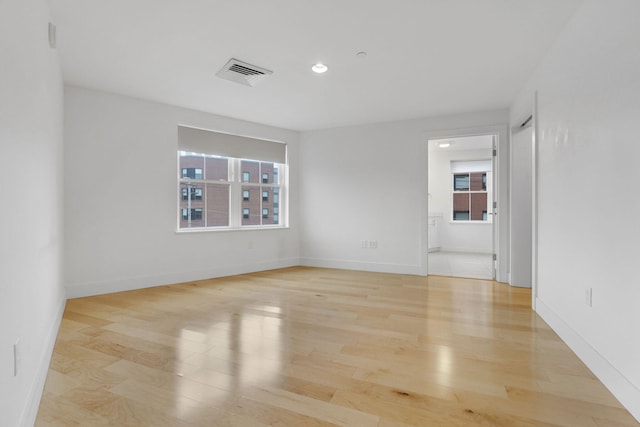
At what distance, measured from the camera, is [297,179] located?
636cm

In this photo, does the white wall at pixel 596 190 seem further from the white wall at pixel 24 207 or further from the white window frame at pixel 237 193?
the white window frame at pixel 237 193

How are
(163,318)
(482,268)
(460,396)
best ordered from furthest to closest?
(482,268) → (163,318) → (460,396)

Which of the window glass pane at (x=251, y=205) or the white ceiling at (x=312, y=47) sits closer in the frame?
the white ceiling at (x=312, y=47)

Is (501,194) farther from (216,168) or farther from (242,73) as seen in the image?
(216,168)

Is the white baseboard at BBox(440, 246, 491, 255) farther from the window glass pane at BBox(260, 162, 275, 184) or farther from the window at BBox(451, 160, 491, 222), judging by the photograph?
the window glass pane at BBox(260, 162, 275, 184)

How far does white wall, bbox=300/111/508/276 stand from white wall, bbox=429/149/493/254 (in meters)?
3.94

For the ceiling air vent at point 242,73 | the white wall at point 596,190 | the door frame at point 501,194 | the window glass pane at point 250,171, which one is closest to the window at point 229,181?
the window glass pane at point 250,171

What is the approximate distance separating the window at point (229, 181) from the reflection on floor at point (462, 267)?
295 centimetres

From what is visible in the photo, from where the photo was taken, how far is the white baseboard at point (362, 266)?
5.43 metres

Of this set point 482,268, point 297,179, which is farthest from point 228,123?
point 482,268

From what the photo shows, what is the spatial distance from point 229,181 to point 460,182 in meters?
6.33

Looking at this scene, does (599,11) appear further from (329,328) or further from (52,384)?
(52,384)

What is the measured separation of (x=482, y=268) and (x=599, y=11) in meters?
4.74

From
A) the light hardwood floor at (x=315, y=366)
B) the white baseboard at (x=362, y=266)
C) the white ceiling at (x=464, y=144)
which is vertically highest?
the white ceiling at (x=464, y=144)
